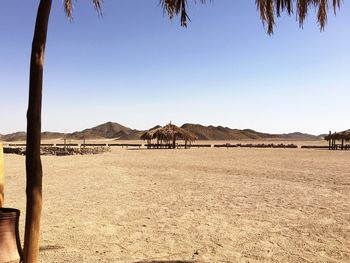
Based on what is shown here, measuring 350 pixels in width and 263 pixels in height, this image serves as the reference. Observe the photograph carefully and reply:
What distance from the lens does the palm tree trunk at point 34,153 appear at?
3104 mm

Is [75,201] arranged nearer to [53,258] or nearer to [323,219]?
[53,258]

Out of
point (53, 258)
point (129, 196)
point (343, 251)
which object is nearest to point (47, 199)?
point (129, 196)

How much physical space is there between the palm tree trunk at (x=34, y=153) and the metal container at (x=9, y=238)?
1.07 ft

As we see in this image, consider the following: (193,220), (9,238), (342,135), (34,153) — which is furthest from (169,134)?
(34,153)

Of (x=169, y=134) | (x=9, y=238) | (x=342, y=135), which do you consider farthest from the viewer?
(x=342, y=135)

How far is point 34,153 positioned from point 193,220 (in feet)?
13.6

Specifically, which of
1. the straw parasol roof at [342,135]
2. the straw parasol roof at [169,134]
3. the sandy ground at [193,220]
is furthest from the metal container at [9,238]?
the straw parasol roof at [342,135]

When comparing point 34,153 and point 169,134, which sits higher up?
point 169,134

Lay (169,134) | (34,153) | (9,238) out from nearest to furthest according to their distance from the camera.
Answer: (34,153)
(9,238)
(169,134)

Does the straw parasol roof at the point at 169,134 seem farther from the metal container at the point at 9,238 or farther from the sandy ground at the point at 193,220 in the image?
the metal container at the point at 9,238

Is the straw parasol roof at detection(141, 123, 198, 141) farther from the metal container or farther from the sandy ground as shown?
the metal container

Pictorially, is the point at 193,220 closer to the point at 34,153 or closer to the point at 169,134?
the point at 34,153

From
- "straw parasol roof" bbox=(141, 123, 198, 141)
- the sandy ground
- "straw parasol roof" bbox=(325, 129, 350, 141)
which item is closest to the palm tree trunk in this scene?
the sandy ground

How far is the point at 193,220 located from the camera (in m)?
6.76
